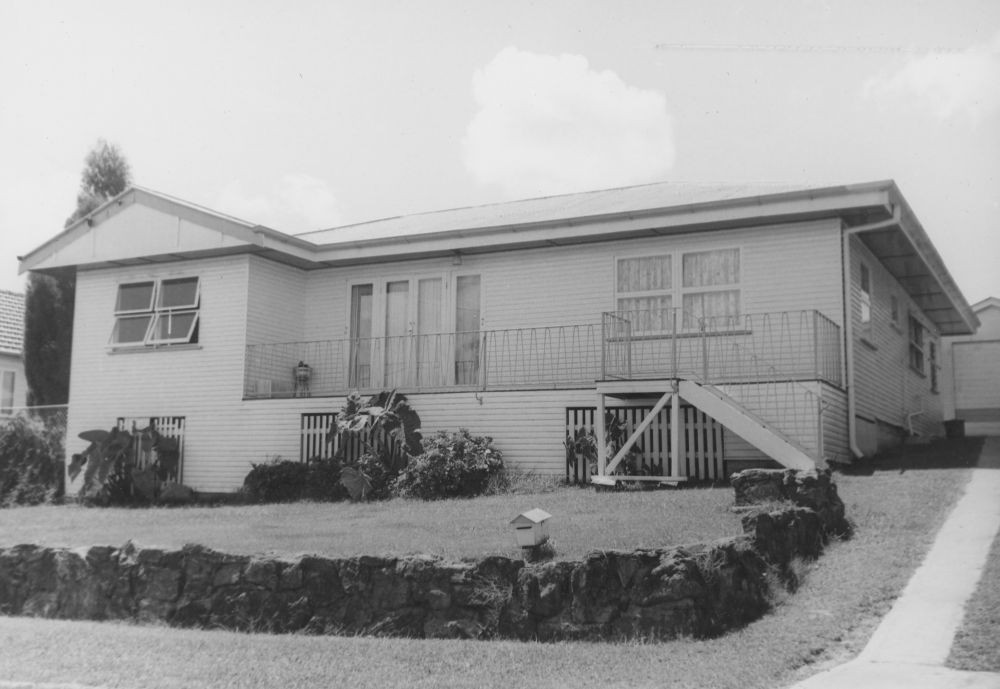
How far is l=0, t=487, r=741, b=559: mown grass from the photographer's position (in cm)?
929

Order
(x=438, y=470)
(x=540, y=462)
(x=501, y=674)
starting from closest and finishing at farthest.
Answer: (x=501, y=674), (x=438, y=470), (x=540, y=462)

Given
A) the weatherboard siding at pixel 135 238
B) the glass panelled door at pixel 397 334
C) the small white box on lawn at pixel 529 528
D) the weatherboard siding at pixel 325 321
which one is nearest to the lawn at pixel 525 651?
the small white box on lawn at pixel 529 528

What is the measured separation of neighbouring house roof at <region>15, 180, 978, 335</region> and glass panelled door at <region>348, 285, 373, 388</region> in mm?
638

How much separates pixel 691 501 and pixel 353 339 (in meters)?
7.74

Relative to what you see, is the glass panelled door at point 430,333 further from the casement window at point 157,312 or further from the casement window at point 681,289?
the casement window at point 157,312

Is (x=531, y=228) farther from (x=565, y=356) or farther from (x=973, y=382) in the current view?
(x=973, y=382)

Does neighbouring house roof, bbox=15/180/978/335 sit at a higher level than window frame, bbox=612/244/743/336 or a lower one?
higher

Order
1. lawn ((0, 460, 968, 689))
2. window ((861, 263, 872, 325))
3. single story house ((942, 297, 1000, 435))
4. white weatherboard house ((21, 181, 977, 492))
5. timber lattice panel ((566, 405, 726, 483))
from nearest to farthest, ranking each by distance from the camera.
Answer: lawn ((0, 460, 968, 689)) < timber lattice panel ((566, 405, 726, 483)) < white weatherboard house ((21, 181, 977, 492)) < window ((861, 263, 872, 325)) < single story house ((942, 297, 1000, 435))

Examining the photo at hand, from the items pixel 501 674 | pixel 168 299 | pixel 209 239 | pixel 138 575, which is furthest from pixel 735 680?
pixel 168 299

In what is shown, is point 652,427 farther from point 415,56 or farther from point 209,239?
point 209,239

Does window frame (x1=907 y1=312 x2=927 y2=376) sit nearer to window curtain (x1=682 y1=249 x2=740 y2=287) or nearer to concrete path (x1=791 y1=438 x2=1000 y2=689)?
window curtain (x1=682 y1=249 x2=740 y2=287)

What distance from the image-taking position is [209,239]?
17469 millimetres

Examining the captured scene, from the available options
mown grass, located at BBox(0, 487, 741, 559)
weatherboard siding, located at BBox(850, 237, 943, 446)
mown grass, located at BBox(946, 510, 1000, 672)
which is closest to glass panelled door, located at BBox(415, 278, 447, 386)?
mown grass, located at BBox(0, 487, 741, 559)

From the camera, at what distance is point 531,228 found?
1627 cm
